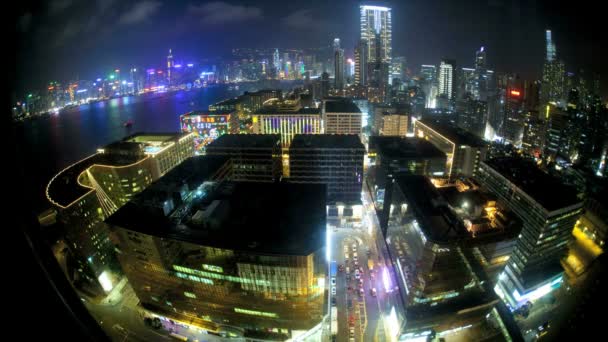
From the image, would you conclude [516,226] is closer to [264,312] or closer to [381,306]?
[381,306]

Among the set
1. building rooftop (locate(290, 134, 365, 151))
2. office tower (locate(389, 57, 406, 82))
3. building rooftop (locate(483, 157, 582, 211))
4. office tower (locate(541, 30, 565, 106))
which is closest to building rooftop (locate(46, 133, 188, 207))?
building rooftop (locate(290, 134, 365, 151))

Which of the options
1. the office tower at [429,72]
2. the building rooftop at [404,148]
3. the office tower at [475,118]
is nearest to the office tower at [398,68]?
the office tower at [429,72]

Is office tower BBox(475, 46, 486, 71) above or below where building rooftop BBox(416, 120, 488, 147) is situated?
above

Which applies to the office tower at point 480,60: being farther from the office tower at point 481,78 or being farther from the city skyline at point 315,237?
the city skyline at point 315,237

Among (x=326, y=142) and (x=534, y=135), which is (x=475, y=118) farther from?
(x=326, y=142)

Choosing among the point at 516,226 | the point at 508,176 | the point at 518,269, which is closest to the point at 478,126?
the point at 508,176

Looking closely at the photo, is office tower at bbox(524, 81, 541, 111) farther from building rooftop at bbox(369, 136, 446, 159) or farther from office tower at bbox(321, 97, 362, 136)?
office tower at bbox(321, 97, 362, 136)
